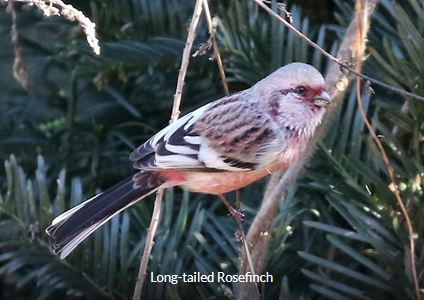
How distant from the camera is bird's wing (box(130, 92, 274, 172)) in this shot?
172 cm

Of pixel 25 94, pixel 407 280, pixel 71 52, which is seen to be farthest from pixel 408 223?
pixel 25 94

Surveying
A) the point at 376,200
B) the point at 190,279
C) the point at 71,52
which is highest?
the point at 71,52

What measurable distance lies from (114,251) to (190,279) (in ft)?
0.69

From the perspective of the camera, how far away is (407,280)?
4.49ft

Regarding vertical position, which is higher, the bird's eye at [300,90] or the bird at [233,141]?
the bird's eye at [300,90]

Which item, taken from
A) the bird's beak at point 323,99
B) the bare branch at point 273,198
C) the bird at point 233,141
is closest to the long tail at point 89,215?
the bird at point 233,141

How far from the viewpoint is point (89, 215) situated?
1.57 meters

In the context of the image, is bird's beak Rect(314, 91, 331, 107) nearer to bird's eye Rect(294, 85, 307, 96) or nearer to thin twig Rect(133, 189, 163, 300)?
bird's eye Rect(294, 85, 307, 96)

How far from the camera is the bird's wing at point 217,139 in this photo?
1.72 m

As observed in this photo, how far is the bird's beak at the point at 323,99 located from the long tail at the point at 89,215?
528mm

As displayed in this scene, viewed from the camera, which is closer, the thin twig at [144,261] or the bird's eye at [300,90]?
the thin twig at [144,261]

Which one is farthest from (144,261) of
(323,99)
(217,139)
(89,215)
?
(323,99)

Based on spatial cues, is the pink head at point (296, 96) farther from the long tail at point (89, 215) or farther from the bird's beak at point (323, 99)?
the long tail at point (89, 215)

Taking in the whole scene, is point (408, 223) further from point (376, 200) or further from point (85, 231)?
point (85, 231)
